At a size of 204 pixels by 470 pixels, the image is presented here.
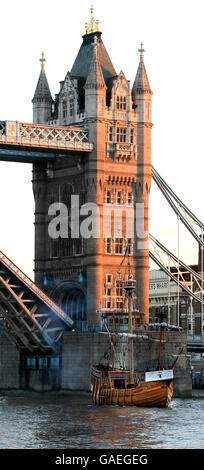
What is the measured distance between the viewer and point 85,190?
127500 millimetres

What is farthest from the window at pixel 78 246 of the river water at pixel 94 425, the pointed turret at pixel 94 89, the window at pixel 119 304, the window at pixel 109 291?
the river water at pixel 94 425

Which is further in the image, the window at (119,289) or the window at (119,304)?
the window at (119,289)

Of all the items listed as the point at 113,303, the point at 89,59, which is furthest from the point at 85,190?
the point at 89,59

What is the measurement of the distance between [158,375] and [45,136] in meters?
24.4

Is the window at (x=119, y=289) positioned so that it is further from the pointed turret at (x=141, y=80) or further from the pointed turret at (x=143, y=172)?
the pointed turret at (x=141, y=80)

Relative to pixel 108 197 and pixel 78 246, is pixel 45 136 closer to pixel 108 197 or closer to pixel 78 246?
pixel 108 197

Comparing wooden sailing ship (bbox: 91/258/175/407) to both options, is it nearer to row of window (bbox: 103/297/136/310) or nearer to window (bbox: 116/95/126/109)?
row of window (bbox: 103/297/136/310)

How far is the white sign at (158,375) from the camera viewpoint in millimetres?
111706

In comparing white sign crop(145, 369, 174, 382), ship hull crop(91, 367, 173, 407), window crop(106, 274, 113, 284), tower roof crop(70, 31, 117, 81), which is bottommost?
ship hull crop(91, 367, 173, 407)

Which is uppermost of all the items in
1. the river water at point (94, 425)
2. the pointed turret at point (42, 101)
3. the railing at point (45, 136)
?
the pointed turret at point (42, 101)

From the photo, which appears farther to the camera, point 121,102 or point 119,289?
point 121,102

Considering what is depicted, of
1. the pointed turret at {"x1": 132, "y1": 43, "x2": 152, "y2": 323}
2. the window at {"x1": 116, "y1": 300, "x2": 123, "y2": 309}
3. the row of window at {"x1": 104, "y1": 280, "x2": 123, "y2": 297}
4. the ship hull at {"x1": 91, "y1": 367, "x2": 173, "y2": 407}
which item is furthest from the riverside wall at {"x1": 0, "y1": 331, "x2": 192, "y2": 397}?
the pointed turret at {"x1": 132, "y1": 43, "x2": 152, "y2": 323}

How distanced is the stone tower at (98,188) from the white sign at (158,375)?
15.0m

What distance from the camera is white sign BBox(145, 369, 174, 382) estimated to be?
111706 mm
